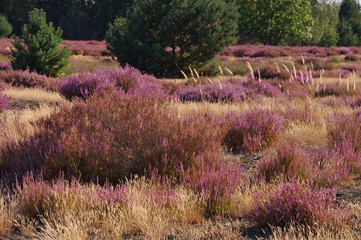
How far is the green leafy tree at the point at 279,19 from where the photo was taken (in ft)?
140

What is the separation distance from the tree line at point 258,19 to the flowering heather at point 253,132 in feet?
96.6

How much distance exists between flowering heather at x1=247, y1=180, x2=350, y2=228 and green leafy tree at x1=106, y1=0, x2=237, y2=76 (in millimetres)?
13907

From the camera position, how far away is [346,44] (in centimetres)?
5484

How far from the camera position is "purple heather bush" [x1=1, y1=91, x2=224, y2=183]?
3.76 meters

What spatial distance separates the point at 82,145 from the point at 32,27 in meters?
11.6

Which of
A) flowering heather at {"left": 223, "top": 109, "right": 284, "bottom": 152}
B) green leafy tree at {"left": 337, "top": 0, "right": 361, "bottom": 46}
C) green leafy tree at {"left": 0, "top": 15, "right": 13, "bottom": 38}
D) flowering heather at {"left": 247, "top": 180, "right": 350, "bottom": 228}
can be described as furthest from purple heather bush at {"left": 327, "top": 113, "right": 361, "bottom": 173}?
green leafy tree at {"left": 337, "top": 0, "right": 361, "bottom": 46}

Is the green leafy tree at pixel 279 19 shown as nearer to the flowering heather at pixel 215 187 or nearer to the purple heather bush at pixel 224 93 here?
the purple heather bush at pixel 224 93

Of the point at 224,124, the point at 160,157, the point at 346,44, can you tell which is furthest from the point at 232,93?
the point at 346,44

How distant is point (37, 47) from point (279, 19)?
33992 mm

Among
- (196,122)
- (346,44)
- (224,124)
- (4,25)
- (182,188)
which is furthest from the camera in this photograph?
(346,44)

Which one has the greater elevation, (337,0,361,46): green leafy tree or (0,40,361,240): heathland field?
(337,0,361,46): green leafy tree

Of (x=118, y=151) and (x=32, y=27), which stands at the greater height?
(x=32, y=27)

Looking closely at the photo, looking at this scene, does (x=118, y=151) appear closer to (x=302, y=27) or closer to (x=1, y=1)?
(x=302, y=27)

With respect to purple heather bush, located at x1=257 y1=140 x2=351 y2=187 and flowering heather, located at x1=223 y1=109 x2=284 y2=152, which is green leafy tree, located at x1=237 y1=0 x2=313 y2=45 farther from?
purple heather bush, located at x1=257 y1=140 x2=351 y2=187
